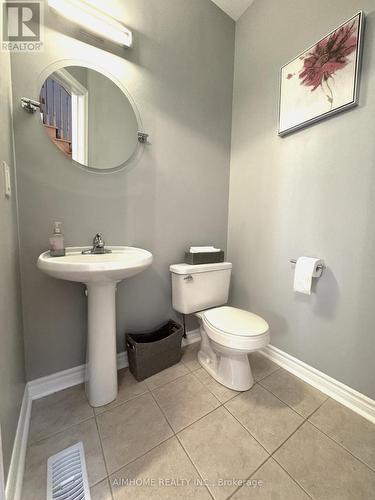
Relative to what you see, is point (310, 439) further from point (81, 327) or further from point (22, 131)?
point (22, 131)

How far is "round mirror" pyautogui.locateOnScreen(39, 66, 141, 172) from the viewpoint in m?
1.06

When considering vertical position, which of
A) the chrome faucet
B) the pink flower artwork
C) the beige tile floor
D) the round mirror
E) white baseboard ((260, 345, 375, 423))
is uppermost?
the pink flower artwork

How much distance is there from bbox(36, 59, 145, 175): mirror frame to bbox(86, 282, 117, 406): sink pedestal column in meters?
0.68

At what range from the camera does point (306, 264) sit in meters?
1.20

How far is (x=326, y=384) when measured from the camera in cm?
122

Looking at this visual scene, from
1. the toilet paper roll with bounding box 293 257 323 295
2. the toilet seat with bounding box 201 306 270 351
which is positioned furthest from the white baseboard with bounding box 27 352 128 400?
the toilet paper roll with bounding box 293 257 323 295

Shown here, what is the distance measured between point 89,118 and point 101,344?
1263mm

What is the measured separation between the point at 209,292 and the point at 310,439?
89cm

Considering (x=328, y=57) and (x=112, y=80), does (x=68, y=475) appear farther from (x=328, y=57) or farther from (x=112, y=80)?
(x=328, y=57)

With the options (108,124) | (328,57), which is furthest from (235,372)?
(328,57)

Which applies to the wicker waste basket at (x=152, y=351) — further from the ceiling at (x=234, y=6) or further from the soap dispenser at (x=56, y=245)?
the ceiling at (x=234, y=6)

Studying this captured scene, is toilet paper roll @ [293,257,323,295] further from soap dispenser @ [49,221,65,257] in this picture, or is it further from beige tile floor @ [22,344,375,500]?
soap dispenser @ [49,221,65,257]

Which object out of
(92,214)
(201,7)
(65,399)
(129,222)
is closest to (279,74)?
(201,7)

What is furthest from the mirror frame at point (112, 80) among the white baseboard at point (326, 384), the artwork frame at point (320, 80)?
the white baseboard at point (326, 384)
